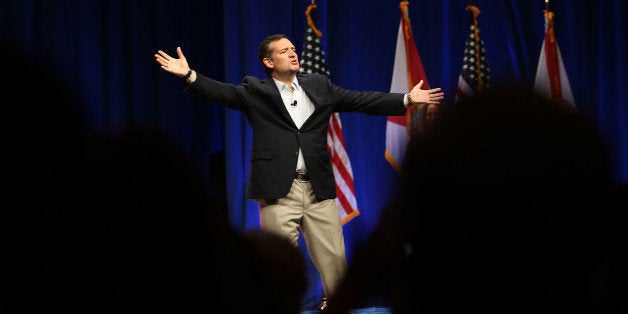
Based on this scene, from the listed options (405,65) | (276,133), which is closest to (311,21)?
(405,65)

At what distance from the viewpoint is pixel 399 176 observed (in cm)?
51

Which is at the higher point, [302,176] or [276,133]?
[276,133]

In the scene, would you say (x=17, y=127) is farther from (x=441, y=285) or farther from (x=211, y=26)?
(x=211, y=26)

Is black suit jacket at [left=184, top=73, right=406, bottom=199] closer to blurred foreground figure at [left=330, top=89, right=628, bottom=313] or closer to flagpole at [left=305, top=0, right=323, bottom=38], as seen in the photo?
flagpole at [left=305, top=0, right=323, bottom=38]

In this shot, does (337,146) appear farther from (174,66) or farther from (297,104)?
(174,66)

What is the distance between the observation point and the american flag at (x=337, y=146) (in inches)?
183

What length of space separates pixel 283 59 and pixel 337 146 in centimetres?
122

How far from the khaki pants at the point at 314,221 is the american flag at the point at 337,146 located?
109 cm

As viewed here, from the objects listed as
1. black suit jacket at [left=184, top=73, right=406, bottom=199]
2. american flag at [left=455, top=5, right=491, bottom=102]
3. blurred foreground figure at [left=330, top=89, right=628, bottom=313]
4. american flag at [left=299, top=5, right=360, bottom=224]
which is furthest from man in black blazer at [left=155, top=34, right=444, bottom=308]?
blurred foreground figure at [left=330, top=89, right=628, bottom=313]

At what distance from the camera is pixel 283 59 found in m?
3.65

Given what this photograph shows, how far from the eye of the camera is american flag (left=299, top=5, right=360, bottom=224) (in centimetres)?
464

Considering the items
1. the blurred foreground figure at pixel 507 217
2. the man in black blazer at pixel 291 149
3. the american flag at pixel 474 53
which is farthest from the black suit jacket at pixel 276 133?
the blurred foreground figure at pixel 507 217

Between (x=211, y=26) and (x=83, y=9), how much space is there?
846mm

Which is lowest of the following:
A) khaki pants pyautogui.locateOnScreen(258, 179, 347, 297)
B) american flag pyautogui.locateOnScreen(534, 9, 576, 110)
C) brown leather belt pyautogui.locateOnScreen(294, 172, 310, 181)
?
khaki pants pyautogui.locateOnScreen(258, 179, 347, 297)
